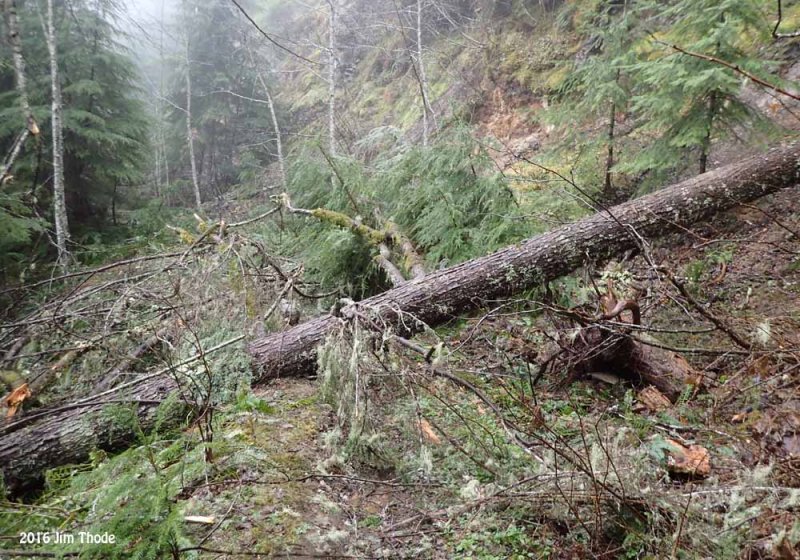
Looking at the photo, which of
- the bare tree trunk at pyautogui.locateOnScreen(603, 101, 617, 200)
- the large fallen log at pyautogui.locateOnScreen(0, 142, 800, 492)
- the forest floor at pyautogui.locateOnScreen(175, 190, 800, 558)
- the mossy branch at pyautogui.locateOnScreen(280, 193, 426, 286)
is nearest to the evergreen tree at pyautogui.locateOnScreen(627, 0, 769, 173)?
the large fallen log at pyautogui.locateOnScreen(0, 142, 800, 492)

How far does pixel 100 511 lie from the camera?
1.88m

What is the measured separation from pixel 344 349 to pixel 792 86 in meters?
5.88

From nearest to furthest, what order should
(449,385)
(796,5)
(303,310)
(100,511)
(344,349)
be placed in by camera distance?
(100,511), (344,349), (449,385), (303,310), (796,5)

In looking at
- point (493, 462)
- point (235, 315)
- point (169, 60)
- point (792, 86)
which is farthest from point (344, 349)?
point (169, 60)

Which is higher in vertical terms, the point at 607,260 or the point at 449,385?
the point at 607,260

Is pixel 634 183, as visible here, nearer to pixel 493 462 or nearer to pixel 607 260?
pixel 607 260

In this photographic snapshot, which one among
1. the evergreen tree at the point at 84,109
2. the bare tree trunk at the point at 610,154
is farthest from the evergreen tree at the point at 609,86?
the evergreen tree at the point at 84,109

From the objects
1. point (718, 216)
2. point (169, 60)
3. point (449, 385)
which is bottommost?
point (449, 385)

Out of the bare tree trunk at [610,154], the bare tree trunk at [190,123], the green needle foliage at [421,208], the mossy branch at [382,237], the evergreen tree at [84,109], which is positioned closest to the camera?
the green needle foliage at [421,208]

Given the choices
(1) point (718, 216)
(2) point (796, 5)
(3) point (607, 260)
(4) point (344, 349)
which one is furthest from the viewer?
(2) point (796, 5)

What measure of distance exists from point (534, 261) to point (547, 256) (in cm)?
16

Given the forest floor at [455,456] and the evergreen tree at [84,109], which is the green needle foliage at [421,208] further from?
the evergreen tree at [84,109]

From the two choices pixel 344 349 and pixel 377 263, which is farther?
pixel 377 263

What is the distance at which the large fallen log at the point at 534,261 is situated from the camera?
4051mm
